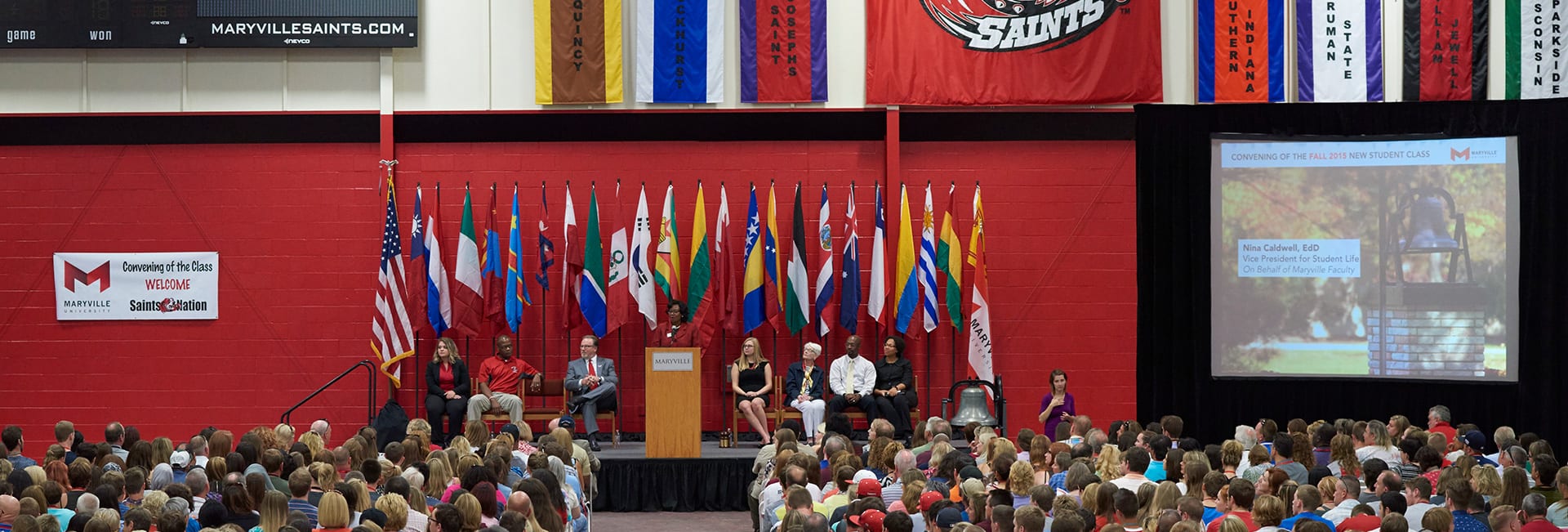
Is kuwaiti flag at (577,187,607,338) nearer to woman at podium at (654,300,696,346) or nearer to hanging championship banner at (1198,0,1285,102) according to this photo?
woman at podium at (654,300,696,346)

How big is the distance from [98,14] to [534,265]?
189 inches

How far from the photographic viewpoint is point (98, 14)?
48.6ft

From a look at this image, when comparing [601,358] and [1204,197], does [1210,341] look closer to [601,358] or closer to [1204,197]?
[1204,197]

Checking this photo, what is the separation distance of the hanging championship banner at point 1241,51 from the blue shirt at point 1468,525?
7945 mm

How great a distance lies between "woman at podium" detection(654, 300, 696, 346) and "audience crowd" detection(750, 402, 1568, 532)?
10.4ft

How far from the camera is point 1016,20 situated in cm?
1514

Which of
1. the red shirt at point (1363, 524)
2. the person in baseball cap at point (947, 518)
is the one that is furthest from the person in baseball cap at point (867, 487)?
the red shirt at point (1363, 524)

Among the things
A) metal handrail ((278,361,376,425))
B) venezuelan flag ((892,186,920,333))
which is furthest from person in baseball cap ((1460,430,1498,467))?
metal handrail ((278,361,376,425))

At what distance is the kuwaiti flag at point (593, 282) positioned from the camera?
1499 centimetres

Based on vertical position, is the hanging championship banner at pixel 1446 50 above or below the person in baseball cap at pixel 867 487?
above

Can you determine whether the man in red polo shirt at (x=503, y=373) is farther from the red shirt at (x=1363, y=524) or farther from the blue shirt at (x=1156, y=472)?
the red shirt at (x=1363, y=524)

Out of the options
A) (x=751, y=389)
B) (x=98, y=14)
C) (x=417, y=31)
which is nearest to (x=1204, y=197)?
(x=751, y=389)

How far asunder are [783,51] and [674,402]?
4.07 meters

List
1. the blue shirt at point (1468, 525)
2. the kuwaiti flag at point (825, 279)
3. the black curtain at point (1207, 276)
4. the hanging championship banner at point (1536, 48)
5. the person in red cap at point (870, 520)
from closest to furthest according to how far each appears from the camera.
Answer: the person in red cap at point (870, 520)
the blue shirt at point (1468, 525)
the black curtain at point (1207, 276)
the hanging championship banner at point (1536, 48)
the kuwaiti flag at point (825, 279)
